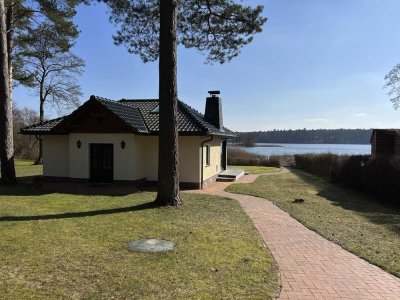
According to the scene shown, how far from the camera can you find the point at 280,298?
5137 millimetres

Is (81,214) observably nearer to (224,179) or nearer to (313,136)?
(224,179)

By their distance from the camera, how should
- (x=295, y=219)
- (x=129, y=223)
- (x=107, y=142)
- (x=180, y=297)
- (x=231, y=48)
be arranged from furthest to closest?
(x=107, y=142), (x=231, y=48), (x=295, y=219), (x=129, y=223), (x=180, y=297)

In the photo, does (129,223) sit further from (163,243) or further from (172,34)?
(172,34)

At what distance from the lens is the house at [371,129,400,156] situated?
2707 centimetres

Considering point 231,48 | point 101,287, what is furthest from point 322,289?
point 231,48

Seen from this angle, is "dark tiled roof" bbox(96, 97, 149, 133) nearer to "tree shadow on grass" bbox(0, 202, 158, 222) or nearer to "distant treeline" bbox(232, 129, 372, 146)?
"tree shadow on grass" bbox(0, 202, 158, 222)

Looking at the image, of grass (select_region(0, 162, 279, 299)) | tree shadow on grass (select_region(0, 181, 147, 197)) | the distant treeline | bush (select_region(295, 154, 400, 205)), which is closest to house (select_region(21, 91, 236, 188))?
tree shadow on grass (select_region(0, 181, 147, 197))

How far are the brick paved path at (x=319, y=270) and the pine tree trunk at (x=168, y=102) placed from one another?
3.42 meters

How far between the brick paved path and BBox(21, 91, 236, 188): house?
7999mm

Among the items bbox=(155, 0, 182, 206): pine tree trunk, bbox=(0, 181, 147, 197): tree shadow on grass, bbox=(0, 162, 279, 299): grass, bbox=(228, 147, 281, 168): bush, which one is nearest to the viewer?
bbox=(0, 162, 279, 299): grass

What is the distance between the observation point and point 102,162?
1739cm

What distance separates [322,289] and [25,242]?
5.62 meters

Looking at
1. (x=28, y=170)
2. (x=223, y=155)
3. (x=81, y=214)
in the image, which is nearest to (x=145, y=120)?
(x=223, y=155)

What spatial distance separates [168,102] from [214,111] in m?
10.6
